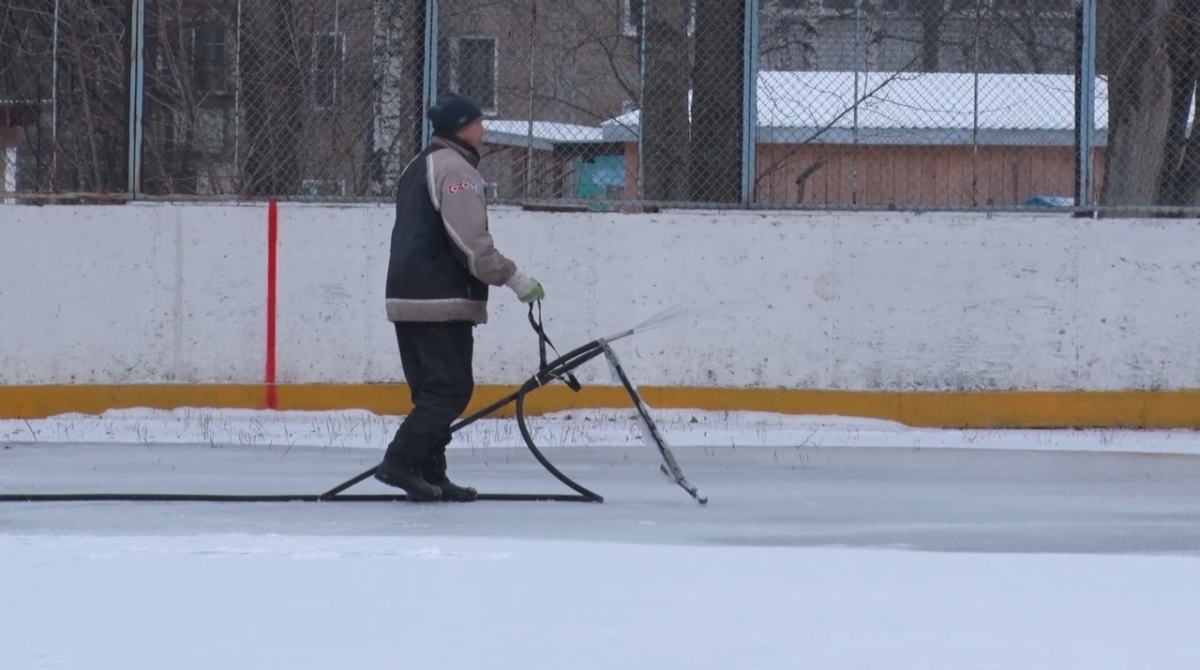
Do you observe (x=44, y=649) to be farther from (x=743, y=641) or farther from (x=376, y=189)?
(x=376, y=189)

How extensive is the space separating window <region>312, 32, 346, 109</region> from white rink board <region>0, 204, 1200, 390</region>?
90 cm

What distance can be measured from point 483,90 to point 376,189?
0.95 metres

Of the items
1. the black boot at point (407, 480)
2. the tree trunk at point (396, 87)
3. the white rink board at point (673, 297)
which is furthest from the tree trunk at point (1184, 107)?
the black boot at point (407, 480)

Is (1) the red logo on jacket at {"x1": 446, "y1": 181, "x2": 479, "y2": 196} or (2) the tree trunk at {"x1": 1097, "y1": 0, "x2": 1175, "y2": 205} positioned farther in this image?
(2) the tree trunk at {"x1": 1097, "y1": 0, "x2": 1175, "y2": 205}

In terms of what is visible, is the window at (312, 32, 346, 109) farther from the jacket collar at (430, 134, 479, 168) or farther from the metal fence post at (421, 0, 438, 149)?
the jacket collar at (430, 134, 479, 168)

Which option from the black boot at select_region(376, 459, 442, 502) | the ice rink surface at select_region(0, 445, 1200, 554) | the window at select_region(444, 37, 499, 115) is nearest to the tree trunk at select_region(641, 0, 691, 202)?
the window at select_region(444, 37, 499, 115)

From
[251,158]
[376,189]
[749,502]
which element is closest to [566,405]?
[376,189]

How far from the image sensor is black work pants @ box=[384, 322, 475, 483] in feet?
→ 23.9

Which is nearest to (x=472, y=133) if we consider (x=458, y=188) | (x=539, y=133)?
(x=458, y=188)

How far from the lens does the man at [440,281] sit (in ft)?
23.8

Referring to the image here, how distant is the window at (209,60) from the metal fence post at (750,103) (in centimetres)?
348

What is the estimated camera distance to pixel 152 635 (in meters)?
4.73

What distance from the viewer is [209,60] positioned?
39.5 feet

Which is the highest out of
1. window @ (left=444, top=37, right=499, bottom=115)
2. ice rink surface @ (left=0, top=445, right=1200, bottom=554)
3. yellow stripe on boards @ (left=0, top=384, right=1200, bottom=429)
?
window @ (left=444, top=37, right=499, bottom=115)
